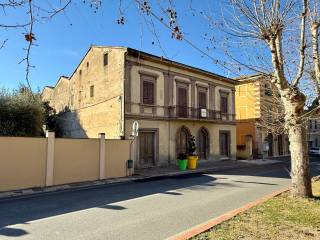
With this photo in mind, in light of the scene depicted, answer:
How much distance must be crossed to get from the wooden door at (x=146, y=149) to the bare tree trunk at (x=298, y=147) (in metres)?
13.2

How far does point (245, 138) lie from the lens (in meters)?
32.2

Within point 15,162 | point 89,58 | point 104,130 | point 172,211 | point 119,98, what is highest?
point 89,58

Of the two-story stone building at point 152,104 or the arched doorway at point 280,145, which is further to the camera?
the arched doorway at point 280,145

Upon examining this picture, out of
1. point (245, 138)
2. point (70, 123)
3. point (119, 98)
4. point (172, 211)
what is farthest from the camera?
point (245, 138)

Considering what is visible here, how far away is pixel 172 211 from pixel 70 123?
2296cm

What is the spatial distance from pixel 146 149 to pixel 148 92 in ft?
12.6

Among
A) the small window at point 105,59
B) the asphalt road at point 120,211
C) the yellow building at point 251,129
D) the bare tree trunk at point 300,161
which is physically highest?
the small window at point 105,59

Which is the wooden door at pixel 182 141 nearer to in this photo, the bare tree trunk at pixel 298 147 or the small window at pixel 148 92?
the small window at pixel 148 92

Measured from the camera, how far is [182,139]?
23.9 m

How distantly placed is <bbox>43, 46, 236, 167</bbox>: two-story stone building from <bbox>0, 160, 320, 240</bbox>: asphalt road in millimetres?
9274

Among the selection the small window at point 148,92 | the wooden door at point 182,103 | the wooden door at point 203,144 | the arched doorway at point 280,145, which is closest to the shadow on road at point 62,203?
the small window at point 148,92

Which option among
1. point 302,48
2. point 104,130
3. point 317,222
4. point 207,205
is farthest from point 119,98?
point 317,222

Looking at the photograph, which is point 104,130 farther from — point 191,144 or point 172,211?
point 172,211

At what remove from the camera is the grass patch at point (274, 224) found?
5379mm
